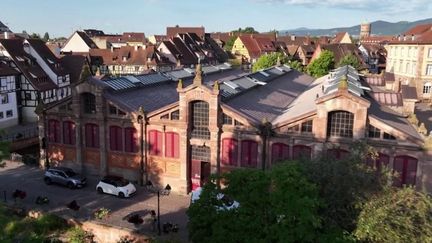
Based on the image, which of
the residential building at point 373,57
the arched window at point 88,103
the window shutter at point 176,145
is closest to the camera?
the window shutter at point 176,145

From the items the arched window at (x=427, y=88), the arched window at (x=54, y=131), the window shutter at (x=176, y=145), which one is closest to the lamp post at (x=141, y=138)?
the window shutter at (x=176, y=145)

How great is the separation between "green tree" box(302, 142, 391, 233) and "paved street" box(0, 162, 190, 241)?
Answer: 12.4 metres

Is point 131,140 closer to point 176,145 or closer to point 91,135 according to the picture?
point 91,135

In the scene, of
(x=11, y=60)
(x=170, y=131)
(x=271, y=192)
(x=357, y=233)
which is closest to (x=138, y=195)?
(x=170, y=131)

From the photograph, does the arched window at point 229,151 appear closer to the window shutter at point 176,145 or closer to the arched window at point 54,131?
the window shutter at point 176,145

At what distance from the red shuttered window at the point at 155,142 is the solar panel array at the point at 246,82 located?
23.6 ft

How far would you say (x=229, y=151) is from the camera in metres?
36.2

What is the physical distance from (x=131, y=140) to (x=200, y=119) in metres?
7.56

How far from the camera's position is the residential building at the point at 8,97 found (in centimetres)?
6053

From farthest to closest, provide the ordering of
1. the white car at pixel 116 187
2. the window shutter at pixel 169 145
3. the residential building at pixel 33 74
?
the residential building at pixel 33 74
the window shutter at pixel 169 145
the white car at pixel 116 187

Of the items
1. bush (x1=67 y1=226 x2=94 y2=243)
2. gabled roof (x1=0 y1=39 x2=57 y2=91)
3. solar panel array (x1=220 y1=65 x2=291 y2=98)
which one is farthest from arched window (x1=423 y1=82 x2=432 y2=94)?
bush (x1=67 y1=226 x2=94 y2=243)

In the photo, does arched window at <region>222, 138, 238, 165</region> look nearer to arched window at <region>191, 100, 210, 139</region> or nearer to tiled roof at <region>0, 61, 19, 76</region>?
arched window at <region>191, 100, 210, 139</region>

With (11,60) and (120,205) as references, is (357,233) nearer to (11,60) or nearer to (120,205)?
(120,205)

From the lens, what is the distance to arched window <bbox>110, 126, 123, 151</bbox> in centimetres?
3966
